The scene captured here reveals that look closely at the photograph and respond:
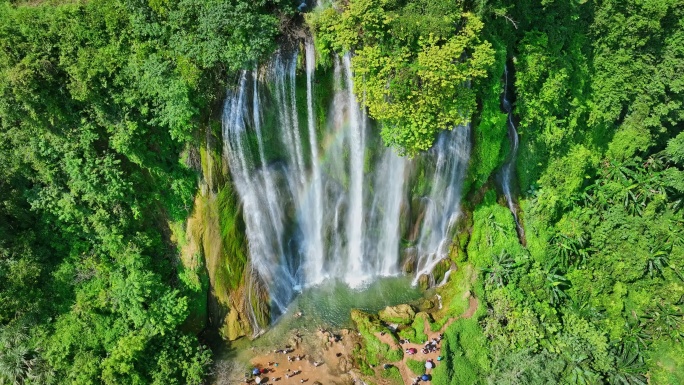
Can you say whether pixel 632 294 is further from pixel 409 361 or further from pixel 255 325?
pixel 255 325

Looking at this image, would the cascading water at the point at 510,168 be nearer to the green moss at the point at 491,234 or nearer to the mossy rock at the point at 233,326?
the green moss at the point at 491,234

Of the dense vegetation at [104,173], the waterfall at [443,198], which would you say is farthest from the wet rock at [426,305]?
the dense vegetation at [104,173]

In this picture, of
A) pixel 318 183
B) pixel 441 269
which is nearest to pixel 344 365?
pixel 441 269

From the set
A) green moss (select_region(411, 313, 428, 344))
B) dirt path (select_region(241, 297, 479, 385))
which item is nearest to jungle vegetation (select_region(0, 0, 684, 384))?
green moss (select_region(411, 313, 428, 344))

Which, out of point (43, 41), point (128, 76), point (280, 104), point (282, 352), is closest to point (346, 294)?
point (282, 352)

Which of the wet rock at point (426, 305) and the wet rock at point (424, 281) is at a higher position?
the wet rock at point (424, 281)

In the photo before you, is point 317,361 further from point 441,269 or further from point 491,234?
point 491,234

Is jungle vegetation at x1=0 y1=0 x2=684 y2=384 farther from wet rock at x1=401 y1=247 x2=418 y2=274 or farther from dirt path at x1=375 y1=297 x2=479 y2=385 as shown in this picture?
wet rock at x1=401 y1=247 x2=418 y2=274
